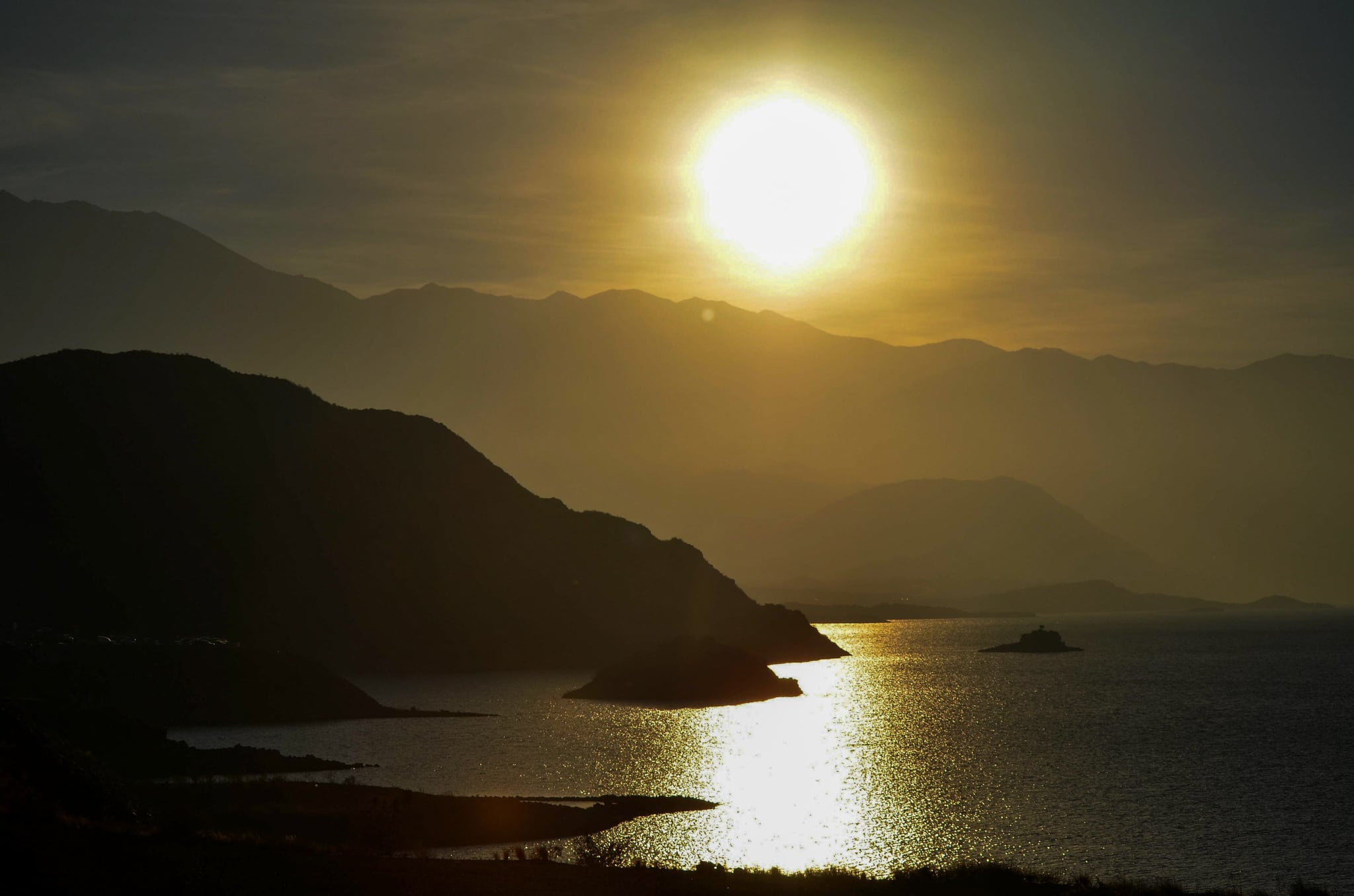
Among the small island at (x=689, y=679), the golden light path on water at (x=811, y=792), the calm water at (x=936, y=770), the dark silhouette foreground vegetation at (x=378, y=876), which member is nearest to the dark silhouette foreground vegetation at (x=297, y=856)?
the dark silhouette foreground vegetation at (x=378, y=876)

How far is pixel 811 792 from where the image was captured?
3071 inches

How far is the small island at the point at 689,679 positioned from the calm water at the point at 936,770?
24.5ft

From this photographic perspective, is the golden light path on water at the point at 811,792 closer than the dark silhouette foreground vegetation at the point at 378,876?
No

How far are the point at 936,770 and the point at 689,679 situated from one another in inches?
2973

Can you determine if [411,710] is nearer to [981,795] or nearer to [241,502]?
[981,795]

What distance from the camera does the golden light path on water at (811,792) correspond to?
5725 centimetres

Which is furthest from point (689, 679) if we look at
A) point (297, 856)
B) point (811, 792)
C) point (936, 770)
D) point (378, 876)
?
point (378, 876)

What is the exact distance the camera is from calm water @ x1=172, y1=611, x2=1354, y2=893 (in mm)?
58656

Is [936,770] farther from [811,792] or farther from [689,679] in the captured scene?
[689,679]

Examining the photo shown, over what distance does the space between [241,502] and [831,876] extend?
17204 centimetres

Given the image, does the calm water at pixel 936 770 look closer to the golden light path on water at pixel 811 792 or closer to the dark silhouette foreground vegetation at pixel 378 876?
the golden light path on water at pixel 811 792

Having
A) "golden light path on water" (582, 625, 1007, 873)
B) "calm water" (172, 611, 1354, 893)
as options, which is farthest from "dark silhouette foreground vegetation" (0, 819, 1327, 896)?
"calm water" (172, 611, 1354, 893)

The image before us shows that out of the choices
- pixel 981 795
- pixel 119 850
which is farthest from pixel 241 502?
pixel 119 850

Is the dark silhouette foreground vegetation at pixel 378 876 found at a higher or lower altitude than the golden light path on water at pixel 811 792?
higher
